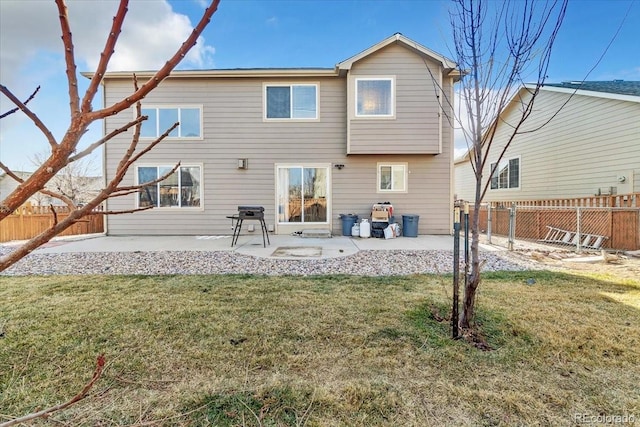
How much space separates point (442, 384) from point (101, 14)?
3.06 metres

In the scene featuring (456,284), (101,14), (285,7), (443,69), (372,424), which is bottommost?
(372,424)

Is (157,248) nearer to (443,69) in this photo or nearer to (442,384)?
(442,384)

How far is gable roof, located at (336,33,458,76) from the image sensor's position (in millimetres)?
9266

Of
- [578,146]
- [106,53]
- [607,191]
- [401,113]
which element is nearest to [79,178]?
[401,113]

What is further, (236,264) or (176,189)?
(176,189)

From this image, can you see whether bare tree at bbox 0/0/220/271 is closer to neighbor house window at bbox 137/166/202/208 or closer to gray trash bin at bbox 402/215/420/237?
gray trash bin at bbox 402/215/420/237

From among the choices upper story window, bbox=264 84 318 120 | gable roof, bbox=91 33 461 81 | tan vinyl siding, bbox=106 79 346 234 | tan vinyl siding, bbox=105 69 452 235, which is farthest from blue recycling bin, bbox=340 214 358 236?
gable roof, bbox=91 33 461 81

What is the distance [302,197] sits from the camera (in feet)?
34.4

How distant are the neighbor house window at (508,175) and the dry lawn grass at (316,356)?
11023mm

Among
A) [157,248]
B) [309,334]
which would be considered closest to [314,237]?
[157,248]

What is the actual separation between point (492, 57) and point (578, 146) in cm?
1088

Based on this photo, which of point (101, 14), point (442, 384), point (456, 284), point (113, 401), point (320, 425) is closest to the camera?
point (101, 14)

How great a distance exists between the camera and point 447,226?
10469mm

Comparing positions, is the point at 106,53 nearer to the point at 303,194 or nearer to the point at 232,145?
the point at 303,194
